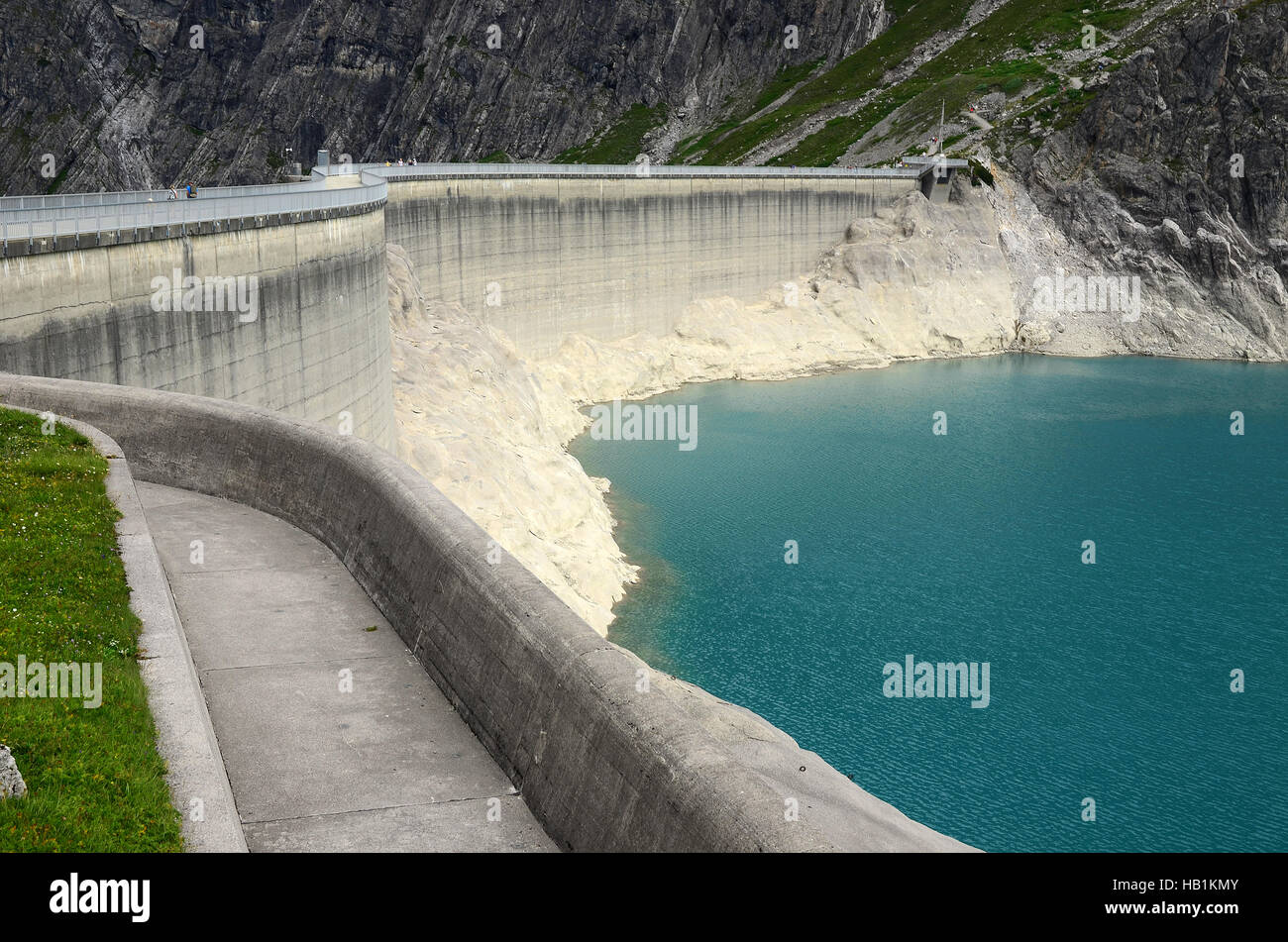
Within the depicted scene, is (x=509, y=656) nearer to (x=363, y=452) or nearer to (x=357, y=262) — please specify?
(x=363, y=452)

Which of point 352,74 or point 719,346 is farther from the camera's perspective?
point 352,74

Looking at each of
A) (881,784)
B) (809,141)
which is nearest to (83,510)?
(881,784)

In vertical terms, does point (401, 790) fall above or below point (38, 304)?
below

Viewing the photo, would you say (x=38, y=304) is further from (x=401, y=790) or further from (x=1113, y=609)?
(x=1113, y=609)

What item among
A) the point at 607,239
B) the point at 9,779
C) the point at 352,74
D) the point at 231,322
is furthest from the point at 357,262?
the point at 352,74

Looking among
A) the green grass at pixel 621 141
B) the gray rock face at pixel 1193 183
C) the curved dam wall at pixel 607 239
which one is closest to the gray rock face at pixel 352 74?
the green grass at pixel 621 141

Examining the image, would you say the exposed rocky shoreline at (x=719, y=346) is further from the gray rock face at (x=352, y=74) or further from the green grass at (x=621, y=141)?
the gray rock face at (x=352, y=74)
